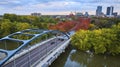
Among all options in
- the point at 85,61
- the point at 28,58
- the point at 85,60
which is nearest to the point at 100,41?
the point at 85,60

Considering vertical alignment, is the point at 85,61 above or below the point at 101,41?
below

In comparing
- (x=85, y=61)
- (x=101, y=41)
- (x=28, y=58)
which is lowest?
(x=85, y=61)

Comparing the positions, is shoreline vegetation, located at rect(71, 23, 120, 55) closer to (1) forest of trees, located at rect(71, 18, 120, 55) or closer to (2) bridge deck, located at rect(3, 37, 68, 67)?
(1) forest of trees, located at rect(71, 18, 120, 55)

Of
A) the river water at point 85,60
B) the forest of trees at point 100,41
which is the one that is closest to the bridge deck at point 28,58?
A: the river water at point 85,60

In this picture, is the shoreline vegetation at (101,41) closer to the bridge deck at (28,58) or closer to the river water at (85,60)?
the river water at (85,60)

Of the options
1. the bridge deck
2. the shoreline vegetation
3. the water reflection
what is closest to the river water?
the water reflection

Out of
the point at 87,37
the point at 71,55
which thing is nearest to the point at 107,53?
the point at 87,37

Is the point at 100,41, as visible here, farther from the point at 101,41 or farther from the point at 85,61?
the point at 85,61
